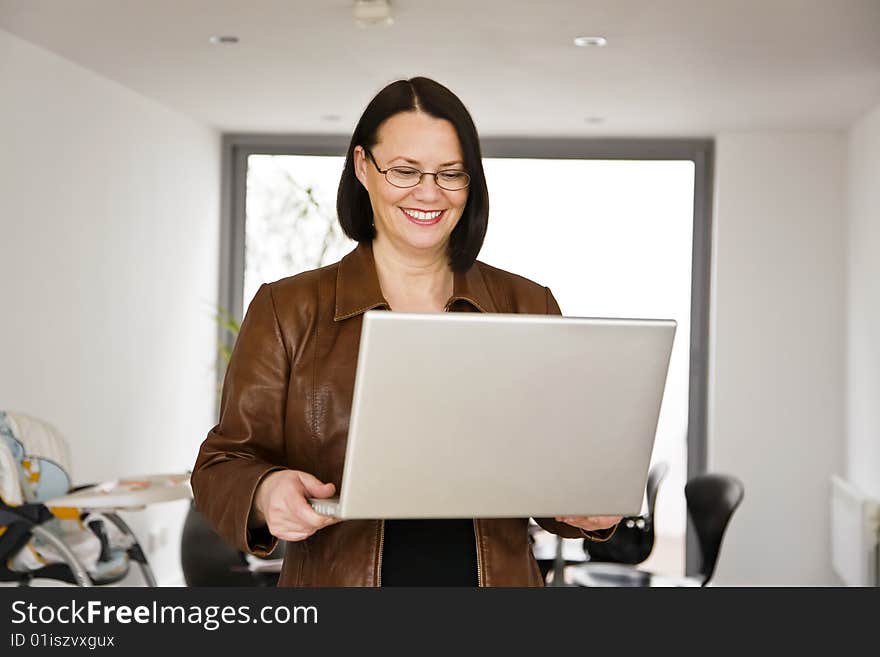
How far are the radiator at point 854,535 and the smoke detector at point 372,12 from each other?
10.2 ft

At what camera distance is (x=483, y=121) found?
6.11m

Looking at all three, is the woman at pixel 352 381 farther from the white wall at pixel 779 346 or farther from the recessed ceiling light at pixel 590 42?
the white wall at pixel 779 346

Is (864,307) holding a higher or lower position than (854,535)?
higher

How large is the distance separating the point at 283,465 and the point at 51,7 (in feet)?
9.45

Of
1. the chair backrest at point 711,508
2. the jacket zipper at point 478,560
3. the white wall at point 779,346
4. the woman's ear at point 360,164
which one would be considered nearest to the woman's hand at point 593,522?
the jacket zipper at point 478,560

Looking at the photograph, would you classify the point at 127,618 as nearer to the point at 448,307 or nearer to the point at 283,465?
the point at 283,465

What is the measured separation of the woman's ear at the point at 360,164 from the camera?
165cm

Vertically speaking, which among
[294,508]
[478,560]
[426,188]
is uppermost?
[426,188]

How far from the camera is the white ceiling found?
390 centimetres

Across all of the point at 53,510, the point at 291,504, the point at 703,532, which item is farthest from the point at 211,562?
the point at 291,504

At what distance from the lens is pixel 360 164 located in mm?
1675

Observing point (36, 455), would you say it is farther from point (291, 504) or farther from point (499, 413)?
point (499, 413)

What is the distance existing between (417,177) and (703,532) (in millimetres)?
3721

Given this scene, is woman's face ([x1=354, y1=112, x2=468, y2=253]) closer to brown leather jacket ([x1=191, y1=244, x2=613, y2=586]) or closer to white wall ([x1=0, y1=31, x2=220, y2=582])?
brown leather jacket ([x1=191, y1=244, x2=613, y2=586])
